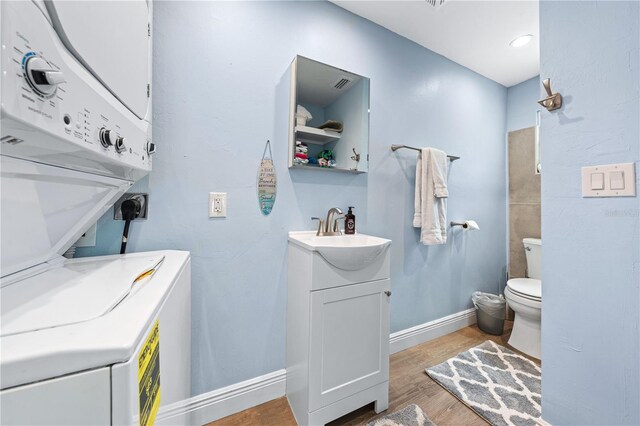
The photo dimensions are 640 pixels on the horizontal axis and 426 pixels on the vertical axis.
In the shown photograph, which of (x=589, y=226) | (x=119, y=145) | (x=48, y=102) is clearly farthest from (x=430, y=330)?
(x=48, y=102)

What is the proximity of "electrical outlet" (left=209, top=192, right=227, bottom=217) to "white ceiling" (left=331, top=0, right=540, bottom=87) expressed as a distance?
1.44 meters

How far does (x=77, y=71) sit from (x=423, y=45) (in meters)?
2.25

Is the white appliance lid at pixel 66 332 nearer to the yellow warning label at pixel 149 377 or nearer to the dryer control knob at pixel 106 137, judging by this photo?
the yellow warning label at pixel 149 377

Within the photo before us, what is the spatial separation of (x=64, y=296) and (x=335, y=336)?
3.24ft

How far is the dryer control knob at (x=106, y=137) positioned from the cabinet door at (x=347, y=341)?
90 cm

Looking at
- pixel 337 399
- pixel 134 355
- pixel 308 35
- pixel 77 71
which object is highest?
pixel 308 35

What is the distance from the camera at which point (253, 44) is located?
4.39 ft

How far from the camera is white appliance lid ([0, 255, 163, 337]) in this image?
39cm

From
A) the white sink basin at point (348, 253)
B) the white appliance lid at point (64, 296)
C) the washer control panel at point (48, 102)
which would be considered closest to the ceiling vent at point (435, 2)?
the white sink basin at point (348, 253)

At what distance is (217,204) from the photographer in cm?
125

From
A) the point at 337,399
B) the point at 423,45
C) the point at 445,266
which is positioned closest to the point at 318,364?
the point at 337,399

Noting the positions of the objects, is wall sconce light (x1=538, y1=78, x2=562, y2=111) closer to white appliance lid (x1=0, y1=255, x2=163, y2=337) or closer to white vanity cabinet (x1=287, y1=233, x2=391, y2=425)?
white vanity cabinet (x1=287, y1=233, x2=391, y2=425)

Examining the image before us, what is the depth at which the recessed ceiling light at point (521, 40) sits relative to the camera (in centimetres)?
185

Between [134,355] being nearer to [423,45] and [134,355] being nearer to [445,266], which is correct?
[445,266]
